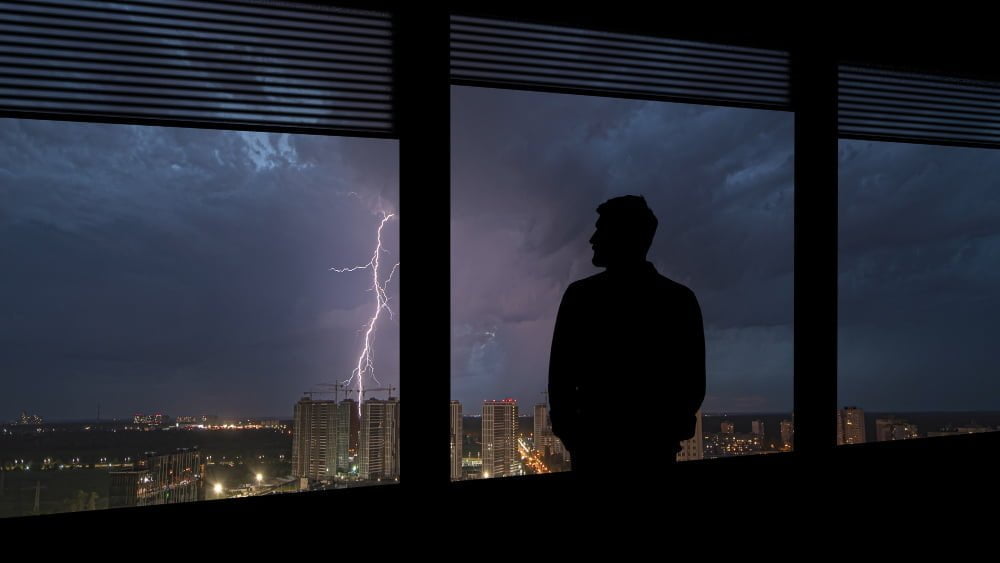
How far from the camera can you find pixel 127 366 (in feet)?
5.83

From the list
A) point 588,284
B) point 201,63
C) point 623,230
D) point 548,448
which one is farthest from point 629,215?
point 201,63

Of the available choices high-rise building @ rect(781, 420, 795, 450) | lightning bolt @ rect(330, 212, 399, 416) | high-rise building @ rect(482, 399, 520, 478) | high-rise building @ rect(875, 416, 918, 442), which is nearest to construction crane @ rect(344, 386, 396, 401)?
lightning bolt @ rect(330, 212, 399, 416)

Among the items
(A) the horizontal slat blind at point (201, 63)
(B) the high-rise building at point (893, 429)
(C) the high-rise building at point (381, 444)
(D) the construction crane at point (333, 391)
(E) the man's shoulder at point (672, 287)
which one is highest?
(A) the horizontal slat blind at point (201, 63)

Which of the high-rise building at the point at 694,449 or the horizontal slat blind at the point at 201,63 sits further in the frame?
the high-rise building at the point at 694,449

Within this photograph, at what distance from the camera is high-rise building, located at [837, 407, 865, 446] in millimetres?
2074

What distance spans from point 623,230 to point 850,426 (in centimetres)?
162

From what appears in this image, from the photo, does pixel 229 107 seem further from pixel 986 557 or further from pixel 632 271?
pixel 986 557

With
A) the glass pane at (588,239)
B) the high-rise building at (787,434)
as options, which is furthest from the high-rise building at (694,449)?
the high-rise building at (787,434)

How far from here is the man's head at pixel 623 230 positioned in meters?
1.27

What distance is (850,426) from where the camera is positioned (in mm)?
2139

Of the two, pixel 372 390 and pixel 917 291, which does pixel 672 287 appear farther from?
pixel 917 291

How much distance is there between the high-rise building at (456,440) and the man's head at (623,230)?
28.5 inches

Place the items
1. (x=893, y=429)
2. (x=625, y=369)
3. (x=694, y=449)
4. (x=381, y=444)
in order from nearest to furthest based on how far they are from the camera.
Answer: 1. (x=625, y=369)
2. (x=381, y=444)
3. (x=694, y=449)
4. (x=893, y=429)

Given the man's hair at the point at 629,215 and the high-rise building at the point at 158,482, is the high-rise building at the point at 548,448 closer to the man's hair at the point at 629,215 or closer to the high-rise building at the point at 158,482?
the man's hair at the point at 629,215
